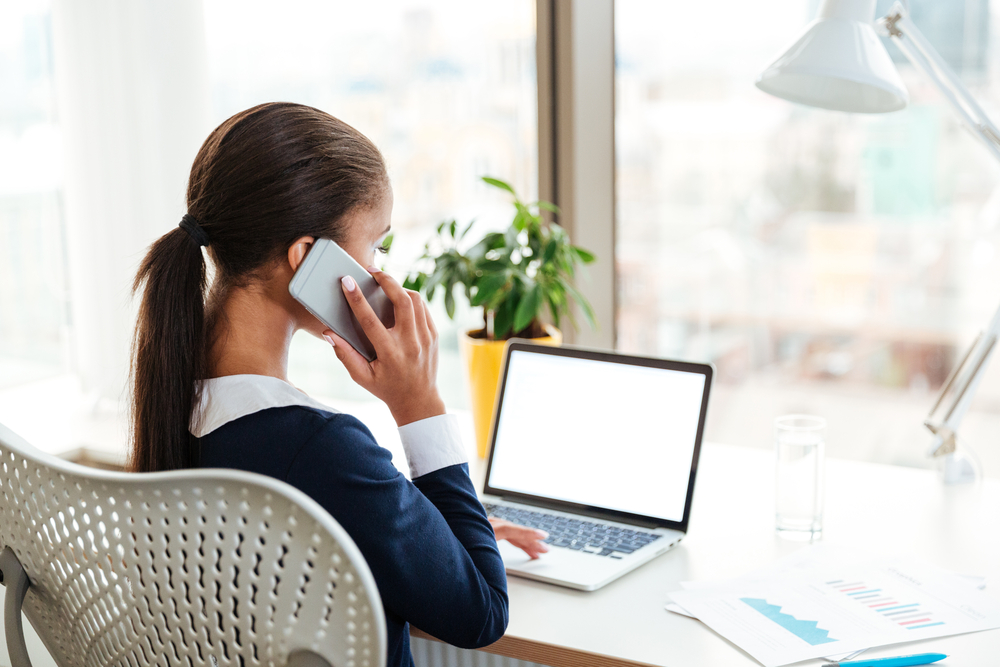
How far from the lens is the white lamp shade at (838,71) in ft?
3.79

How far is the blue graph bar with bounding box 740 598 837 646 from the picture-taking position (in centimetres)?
89

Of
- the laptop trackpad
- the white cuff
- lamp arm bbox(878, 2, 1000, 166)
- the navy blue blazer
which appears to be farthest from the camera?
lamp arm bbox(878, 2, 1000, 166)

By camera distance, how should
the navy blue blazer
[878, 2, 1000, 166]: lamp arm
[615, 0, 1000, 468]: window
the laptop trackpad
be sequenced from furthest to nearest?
[615, 0, 1000, 468]: window
[878, 2, 1000, 166]: lamp arm
the laptop trackpad
the navy blue blazer

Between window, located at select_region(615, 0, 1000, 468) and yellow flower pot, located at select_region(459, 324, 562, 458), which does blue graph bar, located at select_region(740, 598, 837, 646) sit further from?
window, located at select_region(615, 0, 1000, 468)

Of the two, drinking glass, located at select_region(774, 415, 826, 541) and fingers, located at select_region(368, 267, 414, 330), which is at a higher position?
fingers, located at select_region(368, 267, 414, 330)

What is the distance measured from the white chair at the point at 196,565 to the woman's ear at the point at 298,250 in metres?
0.27

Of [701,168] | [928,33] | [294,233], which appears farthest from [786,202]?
[294,233]

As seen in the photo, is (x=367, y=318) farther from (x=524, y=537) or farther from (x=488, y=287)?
(x=488, y=287)

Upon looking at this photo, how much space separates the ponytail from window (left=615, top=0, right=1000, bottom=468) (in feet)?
4.33

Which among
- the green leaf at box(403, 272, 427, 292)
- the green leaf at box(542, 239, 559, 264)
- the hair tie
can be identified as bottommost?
the green leaf at box(403, 272, 427, 292)

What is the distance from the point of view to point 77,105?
1843 mm

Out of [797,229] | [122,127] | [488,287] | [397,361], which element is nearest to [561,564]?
[397,361]

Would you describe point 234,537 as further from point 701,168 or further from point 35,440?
point 701,168

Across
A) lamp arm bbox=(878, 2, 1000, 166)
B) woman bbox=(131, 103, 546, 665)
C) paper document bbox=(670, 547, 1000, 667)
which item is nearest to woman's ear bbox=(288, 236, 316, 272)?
woman bbox=(131, 103, 546, 665)
